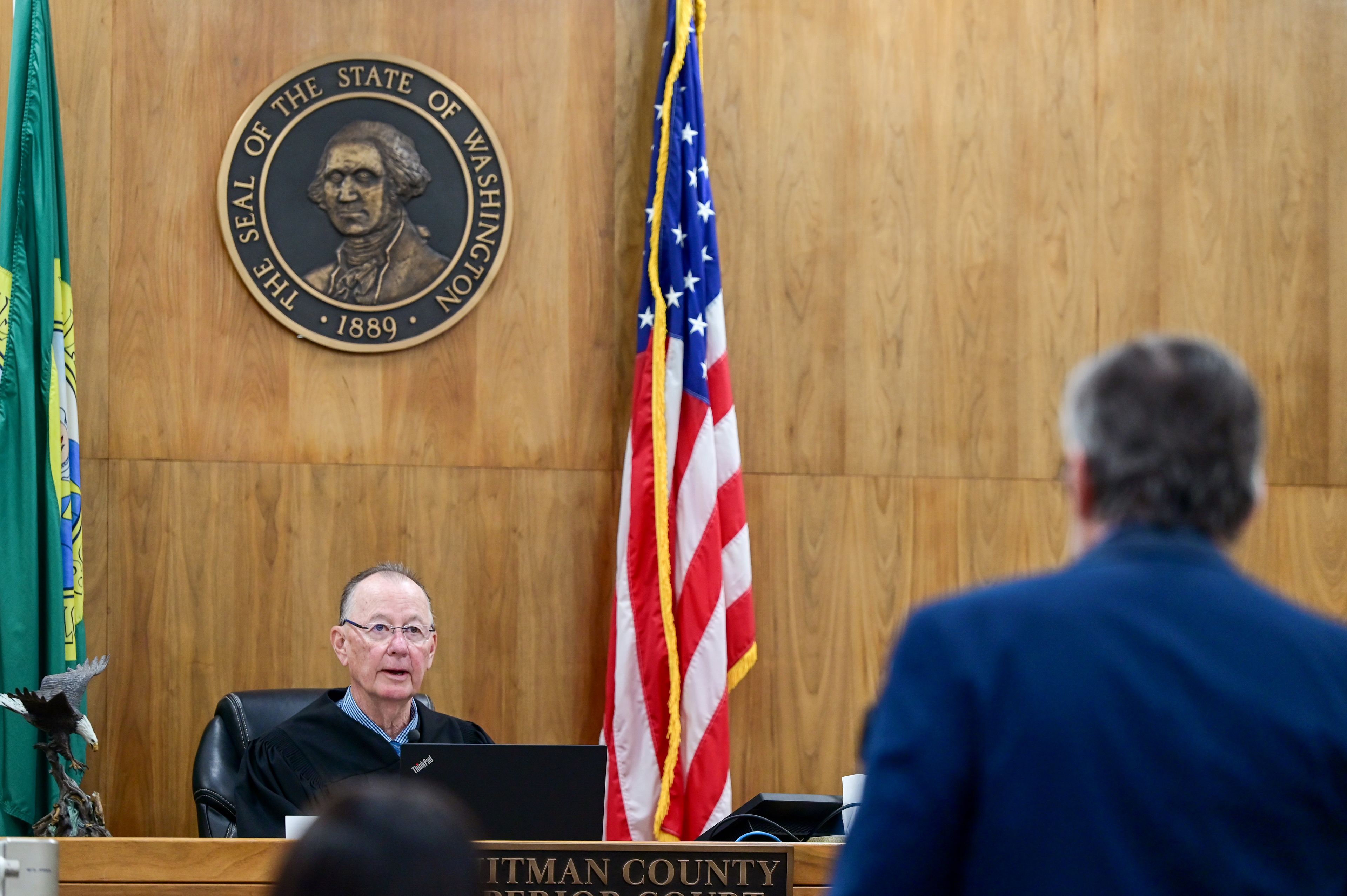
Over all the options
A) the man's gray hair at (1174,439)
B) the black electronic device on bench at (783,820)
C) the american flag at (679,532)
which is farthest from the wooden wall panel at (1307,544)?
the man's gray hair at (1174,439)

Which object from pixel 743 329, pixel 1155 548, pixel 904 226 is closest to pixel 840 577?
pixel 743 329

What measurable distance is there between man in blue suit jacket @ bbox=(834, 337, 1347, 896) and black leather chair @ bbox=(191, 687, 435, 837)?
2.56 m

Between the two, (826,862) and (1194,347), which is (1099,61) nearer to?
(826,862)

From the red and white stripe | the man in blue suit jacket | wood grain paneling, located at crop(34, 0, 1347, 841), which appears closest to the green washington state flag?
wood grain paneling, located at crop(34, 0, 1347, 841)

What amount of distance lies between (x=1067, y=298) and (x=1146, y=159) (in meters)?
0.55

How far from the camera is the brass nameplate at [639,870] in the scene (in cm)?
248

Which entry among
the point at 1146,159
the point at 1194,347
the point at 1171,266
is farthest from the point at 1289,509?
the point at 1194,347

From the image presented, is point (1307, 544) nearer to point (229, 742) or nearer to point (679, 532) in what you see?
point (679, 532)

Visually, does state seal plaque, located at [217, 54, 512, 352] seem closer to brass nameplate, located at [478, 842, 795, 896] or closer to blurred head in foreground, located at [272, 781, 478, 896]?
brass nameplate, located at [478, 842, 795, 896]

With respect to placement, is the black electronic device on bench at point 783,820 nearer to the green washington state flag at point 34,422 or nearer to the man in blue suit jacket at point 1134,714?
the man in blue suit jacket at point 1134,714

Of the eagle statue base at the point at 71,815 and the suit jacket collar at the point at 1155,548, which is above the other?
the suit jacket collar at the point at 1155,548

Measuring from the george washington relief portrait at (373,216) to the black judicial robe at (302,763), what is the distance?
4.57 feet

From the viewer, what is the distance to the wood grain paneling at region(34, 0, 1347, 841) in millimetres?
4336

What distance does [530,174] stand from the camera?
4582 mm
